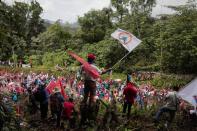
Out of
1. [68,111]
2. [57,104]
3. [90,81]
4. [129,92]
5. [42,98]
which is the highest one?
[90,81]

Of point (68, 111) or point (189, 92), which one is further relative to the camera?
point (189, 92)

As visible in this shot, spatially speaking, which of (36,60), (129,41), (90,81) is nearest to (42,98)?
(90,81)

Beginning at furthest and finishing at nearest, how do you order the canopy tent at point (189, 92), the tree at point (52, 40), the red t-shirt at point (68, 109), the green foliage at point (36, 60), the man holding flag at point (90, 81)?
the tree at point (52, 40) → the green foliage at point (36, 60) → the canopy tent at point (189, 92) → the red t-shirt at point (68, 109) → the man holding flag at point (90, 81)

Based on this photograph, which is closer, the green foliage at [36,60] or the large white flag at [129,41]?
the large white flag at [129,41]

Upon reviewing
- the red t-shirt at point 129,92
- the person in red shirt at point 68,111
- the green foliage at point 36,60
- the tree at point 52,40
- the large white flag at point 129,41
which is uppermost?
the tree at point 52,40

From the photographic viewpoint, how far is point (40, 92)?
41.0ft

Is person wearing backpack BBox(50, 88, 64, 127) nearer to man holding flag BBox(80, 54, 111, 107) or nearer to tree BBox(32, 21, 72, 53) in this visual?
man holding flag BBox(80, 54, 111, 107)

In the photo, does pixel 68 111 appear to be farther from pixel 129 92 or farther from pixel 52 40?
pixel 52 40

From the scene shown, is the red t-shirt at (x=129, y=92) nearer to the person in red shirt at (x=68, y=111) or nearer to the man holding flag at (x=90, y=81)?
the man holding flag at (x=90, y=81)

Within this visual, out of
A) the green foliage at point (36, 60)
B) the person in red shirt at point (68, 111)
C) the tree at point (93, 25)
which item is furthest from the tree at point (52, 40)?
the person in red shirt at point (68, 111)

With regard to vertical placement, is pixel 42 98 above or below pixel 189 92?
below

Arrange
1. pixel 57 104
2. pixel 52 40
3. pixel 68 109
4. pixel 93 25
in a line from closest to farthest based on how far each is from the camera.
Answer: pixel 68 109 → pixel 57 104 → pixel 52 40 → pixel 93 25

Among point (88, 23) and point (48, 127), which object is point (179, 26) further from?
point (48, 127)

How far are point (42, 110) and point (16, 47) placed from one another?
524 centimetres
